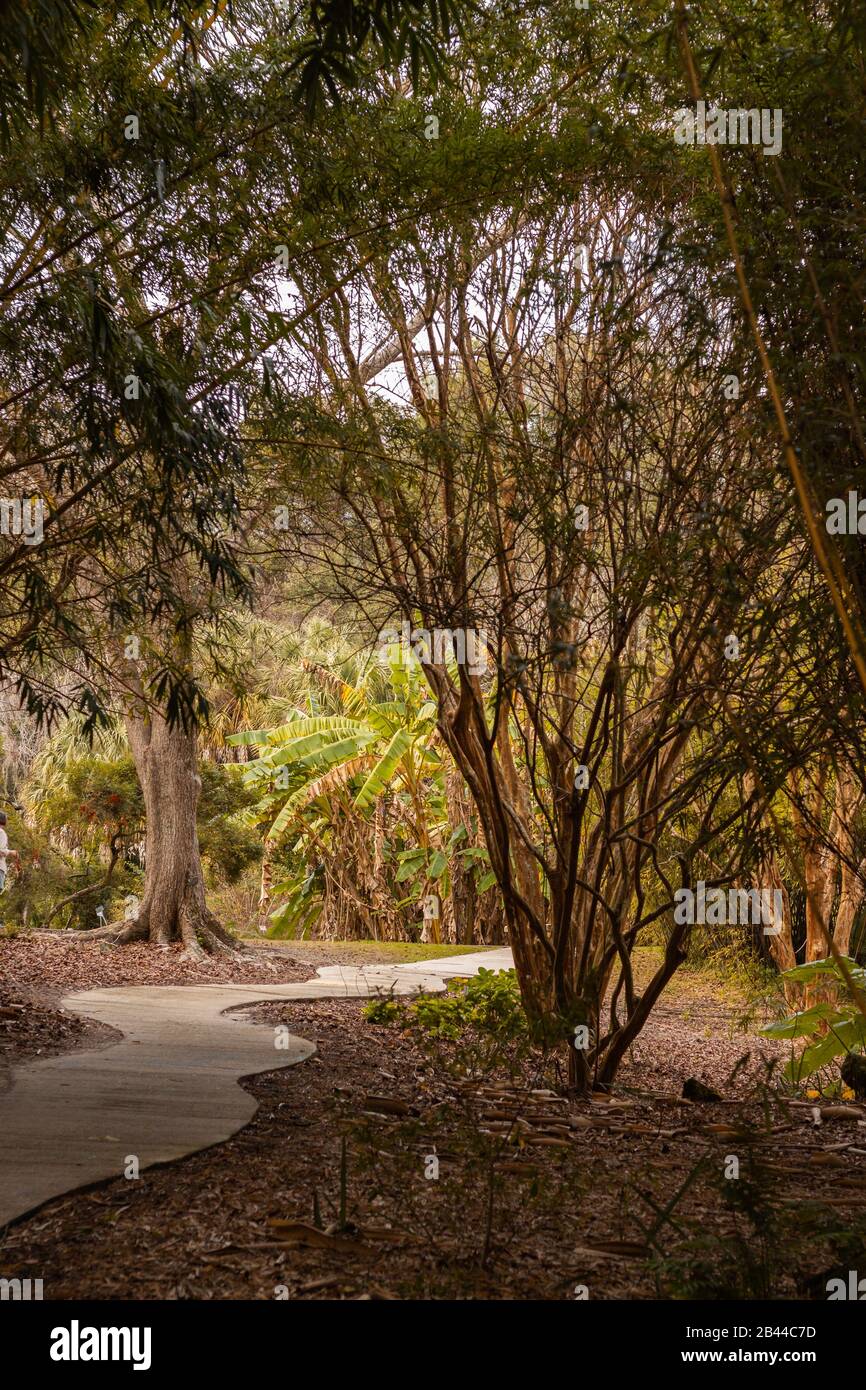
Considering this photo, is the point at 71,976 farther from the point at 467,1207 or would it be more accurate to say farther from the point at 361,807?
the point at 467,1207

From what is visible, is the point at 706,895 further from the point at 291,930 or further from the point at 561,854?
the point at 291,930

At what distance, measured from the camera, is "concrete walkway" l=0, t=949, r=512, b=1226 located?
393 cm

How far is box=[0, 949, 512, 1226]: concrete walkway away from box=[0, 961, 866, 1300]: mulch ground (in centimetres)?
15

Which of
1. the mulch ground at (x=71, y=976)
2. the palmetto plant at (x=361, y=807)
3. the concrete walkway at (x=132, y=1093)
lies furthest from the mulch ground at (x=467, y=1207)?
the palmetto plant at (x=361, y=807)

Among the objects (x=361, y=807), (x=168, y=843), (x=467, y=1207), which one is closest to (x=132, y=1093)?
(x=467, y=1207)

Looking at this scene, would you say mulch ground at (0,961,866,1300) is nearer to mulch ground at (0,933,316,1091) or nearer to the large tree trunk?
mulch ground at (0,933,316,1091)

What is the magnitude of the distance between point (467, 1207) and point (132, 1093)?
7.20 ft

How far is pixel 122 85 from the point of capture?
15.9 ft

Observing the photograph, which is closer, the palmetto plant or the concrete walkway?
the concrete walkway

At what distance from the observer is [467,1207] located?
356 centimetres

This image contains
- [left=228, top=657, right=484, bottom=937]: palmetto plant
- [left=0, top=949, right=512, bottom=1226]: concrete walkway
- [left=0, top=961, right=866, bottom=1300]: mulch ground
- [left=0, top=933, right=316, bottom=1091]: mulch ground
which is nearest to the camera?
[left=0, top=961, right=866, bottom=1300]: mulch ground

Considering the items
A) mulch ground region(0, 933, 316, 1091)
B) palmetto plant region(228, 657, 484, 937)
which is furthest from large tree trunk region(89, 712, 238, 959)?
palmetto plant region(228, 657, 484, 937)

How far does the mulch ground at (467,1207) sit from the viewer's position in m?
2.92

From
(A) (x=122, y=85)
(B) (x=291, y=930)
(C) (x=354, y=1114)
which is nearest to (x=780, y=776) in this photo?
(C) (x=354, y=1114)
